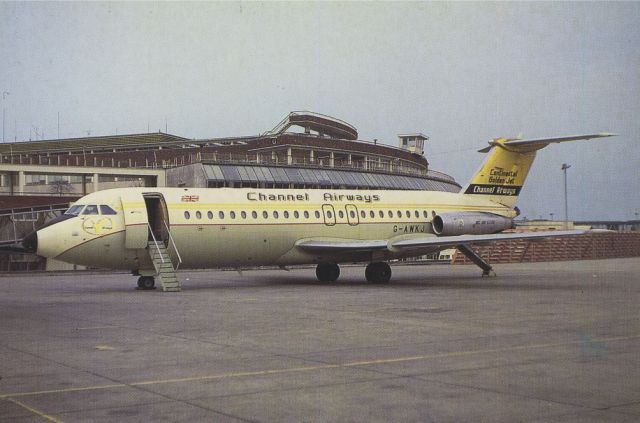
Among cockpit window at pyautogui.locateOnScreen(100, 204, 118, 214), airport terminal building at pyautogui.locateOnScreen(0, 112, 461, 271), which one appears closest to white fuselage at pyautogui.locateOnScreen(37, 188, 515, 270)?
cockpit window at pyautogui.locateOnScreen(100, 204, 118, 214)

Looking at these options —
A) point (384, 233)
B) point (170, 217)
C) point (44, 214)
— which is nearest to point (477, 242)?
point (384, 233)

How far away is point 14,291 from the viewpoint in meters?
26.0

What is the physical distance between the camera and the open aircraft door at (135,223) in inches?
983

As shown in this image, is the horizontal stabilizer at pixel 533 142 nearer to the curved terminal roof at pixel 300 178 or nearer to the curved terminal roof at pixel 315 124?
the curved terminal roof at pixel 300 178

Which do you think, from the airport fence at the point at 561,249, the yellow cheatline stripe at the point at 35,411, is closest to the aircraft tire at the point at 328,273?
the airport fence at the point at 561,249

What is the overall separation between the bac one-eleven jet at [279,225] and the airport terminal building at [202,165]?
20007 millimetres

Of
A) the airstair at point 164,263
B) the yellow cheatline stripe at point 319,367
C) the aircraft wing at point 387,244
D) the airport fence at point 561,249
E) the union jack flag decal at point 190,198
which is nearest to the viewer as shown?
the yellow cheatline stripe at point 319,367

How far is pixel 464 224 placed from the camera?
3117 centimetres

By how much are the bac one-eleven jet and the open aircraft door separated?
34 mm

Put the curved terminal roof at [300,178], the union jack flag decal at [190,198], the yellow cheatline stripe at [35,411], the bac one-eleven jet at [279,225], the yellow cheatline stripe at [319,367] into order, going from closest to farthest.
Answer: the yellow cheatline stripe at [35,411]
the yellow cheatline stripe at [319,367]
the bac one-eleven jet at [279,225]
the union jack flag decal at [190,198]
the curved terminal roof at [300,178]

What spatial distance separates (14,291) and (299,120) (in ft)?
180

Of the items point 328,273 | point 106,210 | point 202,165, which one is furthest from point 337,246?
point 202,165

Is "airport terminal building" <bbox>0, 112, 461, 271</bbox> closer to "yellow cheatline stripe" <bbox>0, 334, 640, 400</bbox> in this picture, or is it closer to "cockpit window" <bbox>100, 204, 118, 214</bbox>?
"cockpit window" <bbox>100, 204, 118, 214</bbox>

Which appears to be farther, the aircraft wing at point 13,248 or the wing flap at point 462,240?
the wing flap at point 462,240
